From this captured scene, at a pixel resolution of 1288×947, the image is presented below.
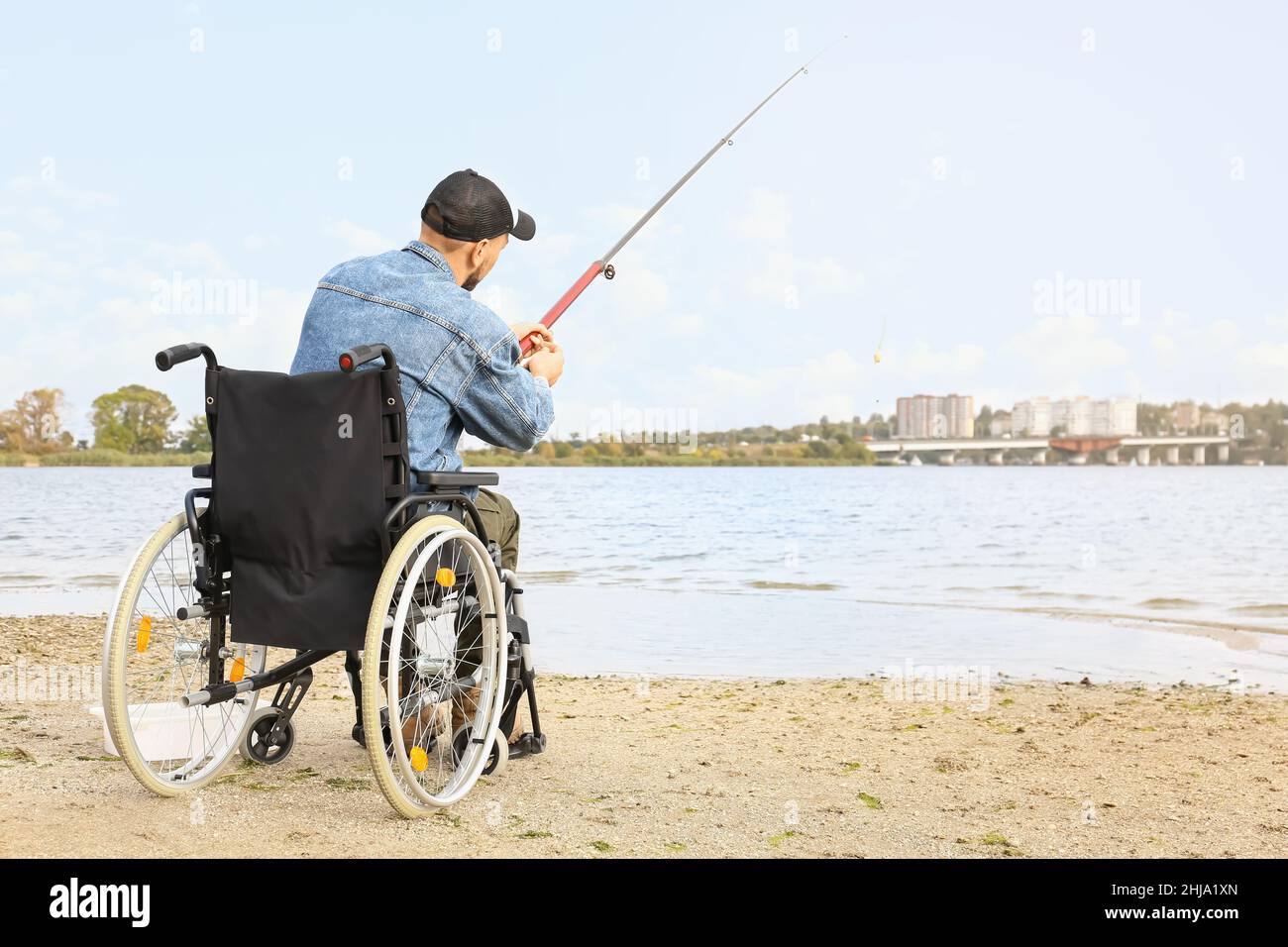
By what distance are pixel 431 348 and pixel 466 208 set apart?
0.44 meters

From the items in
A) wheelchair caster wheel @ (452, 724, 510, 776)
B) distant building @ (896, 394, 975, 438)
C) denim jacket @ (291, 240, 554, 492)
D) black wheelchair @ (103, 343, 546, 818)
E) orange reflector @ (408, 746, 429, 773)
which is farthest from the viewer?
distant building @ (896, 394, 975, 438)

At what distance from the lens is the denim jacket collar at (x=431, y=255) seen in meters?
2.98

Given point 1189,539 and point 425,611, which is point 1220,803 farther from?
point 1189,539

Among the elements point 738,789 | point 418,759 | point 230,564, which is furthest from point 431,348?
point 738,789

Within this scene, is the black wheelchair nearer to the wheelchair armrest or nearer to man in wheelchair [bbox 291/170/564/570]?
the wheelchair armrest

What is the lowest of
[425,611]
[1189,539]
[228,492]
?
[1189,539]

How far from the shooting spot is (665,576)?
38.9 ft

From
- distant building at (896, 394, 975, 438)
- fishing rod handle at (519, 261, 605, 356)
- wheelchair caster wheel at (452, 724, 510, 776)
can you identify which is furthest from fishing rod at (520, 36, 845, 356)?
distant building at (896, 394, 975, 438)

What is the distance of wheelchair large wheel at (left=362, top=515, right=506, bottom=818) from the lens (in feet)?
8.10

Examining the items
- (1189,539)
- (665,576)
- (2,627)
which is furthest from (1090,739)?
(1189,539)

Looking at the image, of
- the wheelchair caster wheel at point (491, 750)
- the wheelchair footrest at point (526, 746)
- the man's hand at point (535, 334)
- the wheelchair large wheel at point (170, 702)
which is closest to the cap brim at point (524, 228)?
the man's hand at point (535, 334)

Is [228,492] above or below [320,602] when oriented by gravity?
above

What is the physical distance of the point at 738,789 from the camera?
326cm
